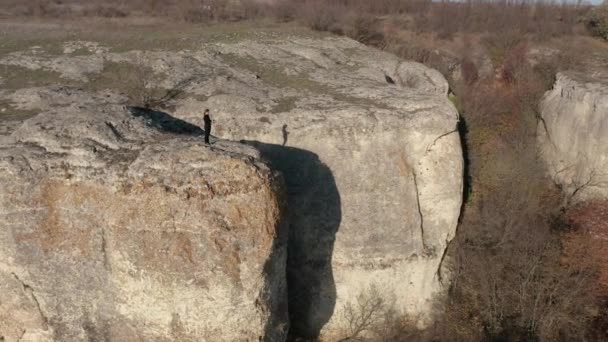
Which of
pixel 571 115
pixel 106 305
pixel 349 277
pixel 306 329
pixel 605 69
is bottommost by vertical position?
pixel 306 329

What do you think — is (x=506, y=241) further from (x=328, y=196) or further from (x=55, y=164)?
(x=55, y=164)

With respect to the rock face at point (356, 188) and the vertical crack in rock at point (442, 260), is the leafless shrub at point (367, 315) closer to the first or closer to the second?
the rock face at point (356, 188)

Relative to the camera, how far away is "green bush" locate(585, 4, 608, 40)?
87.7 ft

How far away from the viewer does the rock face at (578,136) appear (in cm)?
1633

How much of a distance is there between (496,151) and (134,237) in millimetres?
15365

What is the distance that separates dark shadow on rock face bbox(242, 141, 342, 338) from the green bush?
22.7 metres

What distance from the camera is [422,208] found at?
1252 cm

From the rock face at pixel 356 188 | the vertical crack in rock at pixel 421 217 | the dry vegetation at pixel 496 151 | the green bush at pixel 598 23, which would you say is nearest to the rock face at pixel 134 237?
the rock face at pixel 356 188

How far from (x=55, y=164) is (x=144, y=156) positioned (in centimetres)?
163

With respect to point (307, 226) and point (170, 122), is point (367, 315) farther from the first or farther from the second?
point (170, 122)

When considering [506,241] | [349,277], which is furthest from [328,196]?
[506,241]

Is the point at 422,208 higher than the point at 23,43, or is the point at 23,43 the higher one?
the point at 23,43

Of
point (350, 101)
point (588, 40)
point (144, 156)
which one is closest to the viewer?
point (144, 156)

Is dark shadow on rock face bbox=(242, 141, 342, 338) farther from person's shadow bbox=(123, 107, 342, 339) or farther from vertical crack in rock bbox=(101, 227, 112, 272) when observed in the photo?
vertical crack in rock bbox=(101, 227, 112, 272)
